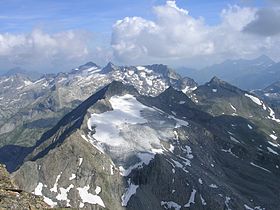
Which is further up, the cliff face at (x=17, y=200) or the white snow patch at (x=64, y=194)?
the cliff face at (x=17, y=200)

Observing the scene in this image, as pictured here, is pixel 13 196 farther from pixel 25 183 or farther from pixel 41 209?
pixel 25 183

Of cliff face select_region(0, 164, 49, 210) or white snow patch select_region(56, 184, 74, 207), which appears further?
white snow patch select_region(56, 184, 74, 207)

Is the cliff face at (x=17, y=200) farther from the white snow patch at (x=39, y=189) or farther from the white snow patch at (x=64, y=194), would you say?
the white snow patch at (x=39, y=189)

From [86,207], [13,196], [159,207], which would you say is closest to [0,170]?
[13,196]

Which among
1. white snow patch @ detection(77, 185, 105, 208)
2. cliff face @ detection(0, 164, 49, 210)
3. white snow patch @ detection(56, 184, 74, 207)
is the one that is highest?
cliff face @ detection(0, 164, 49, 210)

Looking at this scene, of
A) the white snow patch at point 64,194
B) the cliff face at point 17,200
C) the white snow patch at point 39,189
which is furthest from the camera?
the white snow patch at point 39,189

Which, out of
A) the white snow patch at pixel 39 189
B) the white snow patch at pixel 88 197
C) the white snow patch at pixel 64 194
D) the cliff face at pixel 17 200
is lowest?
the white snow patch at pixel 88 197

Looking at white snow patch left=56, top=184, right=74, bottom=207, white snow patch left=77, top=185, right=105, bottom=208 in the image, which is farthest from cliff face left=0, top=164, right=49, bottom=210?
white snow patch left=77, top=185, right=105, bottom=208

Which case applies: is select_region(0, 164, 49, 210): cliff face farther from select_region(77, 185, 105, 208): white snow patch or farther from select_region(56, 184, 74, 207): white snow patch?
select_region(77, 185, 105, 208): white snow patch

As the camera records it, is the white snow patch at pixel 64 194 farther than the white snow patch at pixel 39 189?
No

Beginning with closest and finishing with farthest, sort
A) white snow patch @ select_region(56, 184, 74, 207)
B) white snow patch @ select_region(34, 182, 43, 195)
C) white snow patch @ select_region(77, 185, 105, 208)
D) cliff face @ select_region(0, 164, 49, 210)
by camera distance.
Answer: cliff face @ select_region(0, 164, 49, 210)
white snow patch @ select_region(56, 184, 74, 207)
white snow patch @ select_region(34, 182, 43, 195)
white snow patch @ select_region(77, 185, 105, 208)

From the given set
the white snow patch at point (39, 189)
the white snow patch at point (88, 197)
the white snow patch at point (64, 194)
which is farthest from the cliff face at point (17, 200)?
the white snow patch at point (88, 197)
